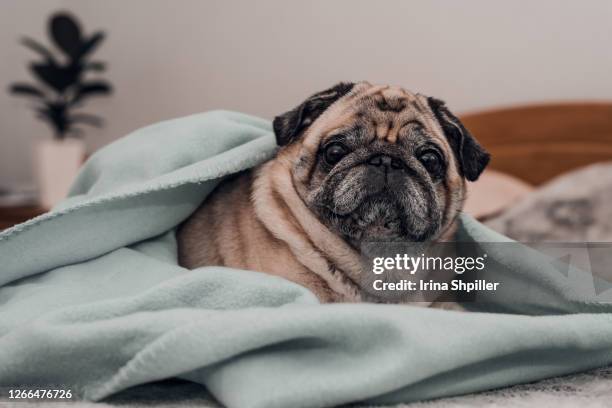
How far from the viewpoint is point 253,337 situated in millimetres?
647

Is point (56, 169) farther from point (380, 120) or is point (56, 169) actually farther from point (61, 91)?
point (380, 120)

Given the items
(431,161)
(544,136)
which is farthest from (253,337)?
(544,136)

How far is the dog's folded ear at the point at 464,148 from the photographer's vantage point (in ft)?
3.55

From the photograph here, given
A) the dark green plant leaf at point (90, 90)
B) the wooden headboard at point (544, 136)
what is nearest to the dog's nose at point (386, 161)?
the wooden headboard at point (544, 136)

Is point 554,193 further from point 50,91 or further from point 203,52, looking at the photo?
point 50,91

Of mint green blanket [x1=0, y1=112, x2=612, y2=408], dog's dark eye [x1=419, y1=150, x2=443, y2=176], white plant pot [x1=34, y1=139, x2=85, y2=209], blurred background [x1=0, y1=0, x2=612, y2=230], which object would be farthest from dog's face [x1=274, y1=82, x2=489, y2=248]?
white plant pot [x1=34, y1=139, x2=85, y2=209]

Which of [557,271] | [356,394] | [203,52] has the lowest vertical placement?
[356,394]

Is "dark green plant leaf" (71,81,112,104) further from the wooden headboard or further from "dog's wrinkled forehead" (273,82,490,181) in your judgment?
"dog's wrinkled forehead" (273,82,490,181)

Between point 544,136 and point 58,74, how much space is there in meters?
2.35

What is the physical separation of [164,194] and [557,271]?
68 cm

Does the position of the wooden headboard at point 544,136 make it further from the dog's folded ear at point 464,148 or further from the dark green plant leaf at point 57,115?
the dark green plant leaf at point 57,115

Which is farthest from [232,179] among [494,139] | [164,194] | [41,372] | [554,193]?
[494,139]

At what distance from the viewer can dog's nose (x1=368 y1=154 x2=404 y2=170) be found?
1021 mm

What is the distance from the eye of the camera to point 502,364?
0.74 m
